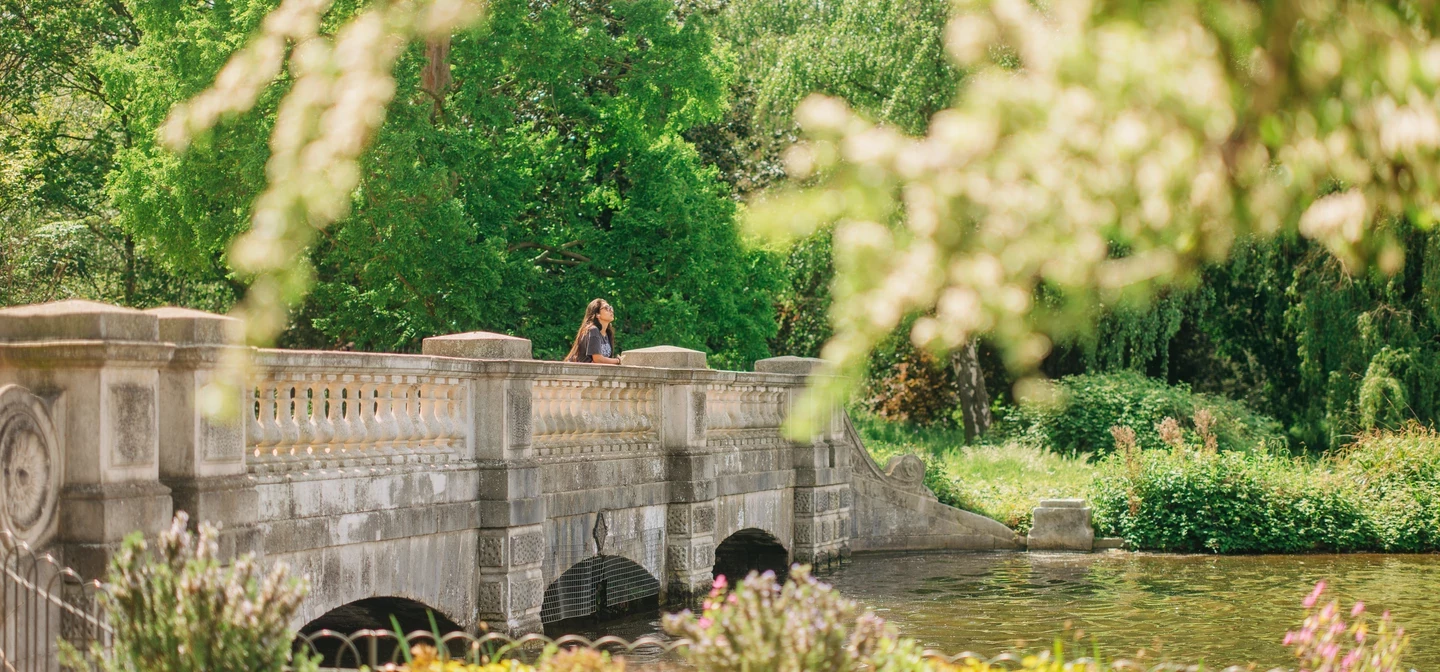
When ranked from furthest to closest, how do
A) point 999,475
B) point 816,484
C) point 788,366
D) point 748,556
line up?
point 999,475 → point 748,556 → point 816,484 → point 788,366

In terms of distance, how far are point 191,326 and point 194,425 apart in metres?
0.46

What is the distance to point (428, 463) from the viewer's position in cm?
957

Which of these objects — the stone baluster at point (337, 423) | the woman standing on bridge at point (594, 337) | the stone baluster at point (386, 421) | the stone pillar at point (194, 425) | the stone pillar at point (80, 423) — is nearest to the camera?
the stone pillar at point (80, 423)

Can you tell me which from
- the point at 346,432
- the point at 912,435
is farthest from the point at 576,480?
the point at 912,435

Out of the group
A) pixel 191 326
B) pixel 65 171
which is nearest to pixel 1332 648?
pixel 191 326

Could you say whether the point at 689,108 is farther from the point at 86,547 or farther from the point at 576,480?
the point at 86,547

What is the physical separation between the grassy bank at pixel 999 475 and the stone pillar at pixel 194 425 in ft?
42.5

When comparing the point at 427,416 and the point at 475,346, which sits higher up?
the point at 475,346

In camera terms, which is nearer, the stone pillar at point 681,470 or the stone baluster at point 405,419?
the stone baluster at point 405,419

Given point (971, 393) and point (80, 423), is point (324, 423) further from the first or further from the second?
point (971, 393)

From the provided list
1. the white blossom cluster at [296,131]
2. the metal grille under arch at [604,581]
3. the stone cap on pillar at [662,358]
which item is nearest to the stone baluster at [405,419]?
the metal grille under arch at [604,581]

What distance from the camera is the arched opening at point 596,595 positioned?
1241 centimetres

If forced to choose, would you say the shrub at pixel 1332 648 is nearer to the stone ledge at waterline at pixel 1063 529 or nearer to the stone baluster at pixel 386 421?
the stone baluster at pixel 386 421

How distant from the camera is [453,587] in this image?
9781 mm
